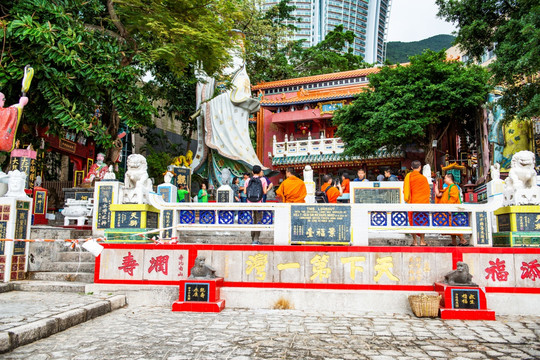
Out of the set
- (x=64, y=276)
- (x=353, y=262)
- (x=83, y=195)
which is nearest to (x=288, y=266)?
(x=353, y=262)

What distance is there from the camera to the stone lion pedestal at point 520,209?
710 centimetres

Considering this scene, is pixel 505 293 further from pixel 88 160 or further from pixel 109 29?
pixel 88 160

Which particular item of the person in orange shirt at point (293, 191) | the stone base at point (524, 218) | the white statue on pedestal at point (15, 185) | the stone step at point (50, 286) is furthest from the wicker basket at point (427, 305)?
the white statue on pedestal at point (15, 185)

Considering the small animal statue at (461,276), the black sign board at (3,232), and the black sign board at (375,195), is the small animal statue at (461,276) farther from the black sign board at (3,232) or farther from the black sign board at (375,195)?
the black sign board at (3,232)

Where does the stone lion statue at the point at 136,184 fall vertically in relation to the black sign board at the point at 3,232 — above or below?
above

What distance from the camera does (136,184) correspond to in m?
8.00

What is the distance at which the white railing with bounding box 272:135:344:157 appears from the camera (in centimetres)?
2295

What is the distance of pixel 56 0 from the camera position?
12820mm

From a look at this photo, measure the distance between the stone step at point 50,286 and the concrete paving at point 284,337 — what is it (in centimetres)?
125

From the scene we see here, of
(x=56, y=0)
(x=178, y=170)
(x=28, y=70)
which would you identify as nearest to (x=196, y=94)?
(x=178, y=170)

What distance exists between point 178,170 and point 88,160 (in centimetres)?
599

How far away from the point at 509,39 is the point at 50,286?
49.4 feet

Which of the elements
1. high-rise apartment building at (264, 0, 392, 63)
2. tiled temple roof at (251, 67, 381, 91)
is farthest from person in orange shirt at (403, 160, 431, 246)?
high-rise apartment building at (264, 0, 392, 63)

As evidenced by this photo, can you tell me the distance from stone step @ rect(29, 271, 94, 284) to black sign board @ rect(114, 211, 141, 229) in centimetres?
106
